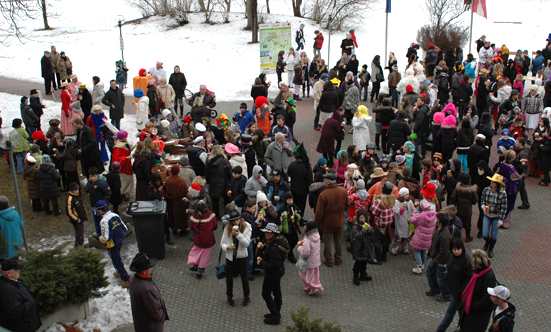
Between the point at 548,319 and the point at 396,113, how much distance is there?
24.0 ft

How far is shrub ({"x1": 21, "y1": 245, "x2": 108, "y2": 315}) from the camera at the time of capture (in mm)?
6543

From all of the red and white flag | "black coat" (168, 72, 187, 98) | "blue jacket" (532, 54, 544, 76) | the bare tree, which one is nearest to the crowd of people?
"black coat" (168, 72, 187, 98)

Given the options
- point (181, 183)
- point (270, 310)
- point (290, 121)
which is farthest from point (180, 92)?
point (270, 310)

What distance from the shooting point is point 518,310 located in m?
7.69

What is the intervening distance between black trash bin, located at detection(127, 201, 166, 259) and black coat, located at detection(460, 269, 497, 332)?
16.6 ft

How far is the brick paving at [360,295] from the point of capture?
741 centimetres

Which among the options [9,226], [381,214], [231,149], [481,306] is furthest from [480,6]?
[9,226]

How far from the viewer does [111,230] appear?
7992 mm

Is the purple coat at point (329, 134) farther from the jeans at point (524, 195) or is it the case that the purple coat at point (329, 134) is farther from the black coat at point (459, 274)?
the black coat at point (459, 274)

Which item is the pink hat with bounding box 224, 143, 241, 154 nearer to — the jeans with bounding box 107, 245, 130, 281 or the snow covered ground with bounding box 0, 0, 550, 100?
the jeans with bounding box 107, 245, 130, 281

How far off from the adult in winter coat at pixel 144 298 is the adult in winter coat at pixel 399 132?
8.08m

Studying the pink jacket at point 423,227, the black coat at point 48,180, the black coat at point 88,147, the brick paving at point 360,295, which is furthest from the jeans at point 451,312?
the black coat at point 88,147

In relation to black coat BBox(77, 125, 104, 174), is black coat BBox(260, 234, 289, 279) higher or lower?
lower

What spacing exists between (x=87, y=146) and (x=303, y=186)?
502 centimetres
